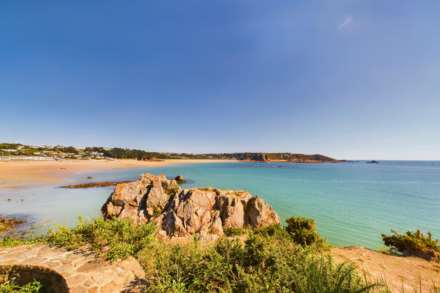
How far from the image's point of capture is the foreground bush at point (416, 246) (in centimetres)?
842

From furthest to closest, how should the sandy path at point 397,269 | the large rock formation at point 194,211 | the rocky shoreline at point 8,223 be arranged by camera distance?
the rocky shoreline at point 8,223, the large rock formation at point 194,211, the sandy path at point 397,269

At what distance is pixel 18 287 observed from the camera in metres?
4.05

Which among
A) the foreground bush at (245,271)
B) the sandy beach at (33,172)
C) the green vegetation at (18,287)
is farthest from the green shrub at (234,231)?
the sandy beach at (33,172)

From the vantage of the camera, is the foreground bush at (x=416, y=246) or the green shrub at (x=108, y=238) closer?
the green shrub at (x=108, y=238)

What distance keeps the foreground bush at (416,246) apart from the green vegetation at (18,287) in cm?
1453

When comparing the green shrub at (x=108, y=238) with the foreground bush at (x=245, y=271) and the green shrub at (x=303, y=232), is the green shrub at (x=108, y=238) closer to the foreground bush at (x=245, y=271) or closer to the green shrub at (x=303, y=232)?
the foreground bush at (x=245, y=271)

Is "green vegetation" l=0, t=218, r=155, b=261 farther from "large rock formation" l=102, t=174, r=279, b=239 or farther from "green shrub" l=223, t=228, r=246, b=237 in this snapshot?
"green shrub" l=223, t=228, r=246, b=237

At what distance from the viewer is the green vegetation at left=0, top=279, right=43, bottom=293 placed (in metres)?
3.87

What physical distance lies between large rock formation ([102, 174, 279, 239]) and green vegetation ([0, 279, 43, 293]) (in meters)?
7.49

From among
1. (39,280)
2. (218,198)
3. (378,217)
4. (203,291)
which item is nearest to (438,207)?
(378,217)

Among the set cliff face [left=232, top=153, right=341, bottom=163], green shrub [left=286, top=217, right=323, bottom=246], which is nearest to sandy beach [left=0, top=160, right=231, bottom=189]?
green shrub [left=286, top=217, right=323, bottom=246]

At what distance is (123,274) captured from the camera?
4.25m

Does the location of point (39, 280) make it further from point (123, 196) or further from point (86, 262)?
point (123, 196)

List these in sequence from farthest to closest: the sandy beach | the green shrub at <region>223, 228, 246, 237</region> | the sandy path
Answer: the sandy beach < the green shrub at <region>223, 228, 246, 237</region> < the sandy path
